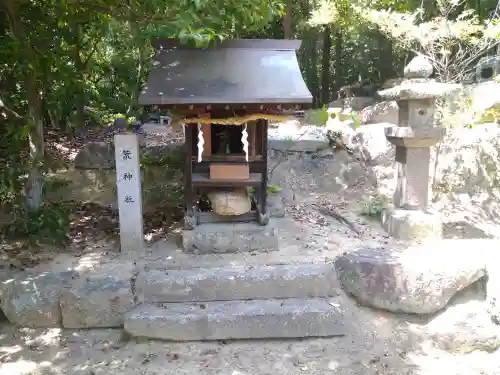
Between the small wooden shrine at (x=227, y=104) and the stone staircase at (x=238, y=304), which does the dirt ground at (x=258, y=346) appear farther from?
the small wooden shrine at (x=227, y=104)

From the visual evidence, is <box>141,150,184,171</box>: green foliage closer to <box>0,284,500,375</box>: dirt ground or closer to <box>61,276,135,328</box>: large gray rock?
<box>61,276,135,328</box>: large gray rock

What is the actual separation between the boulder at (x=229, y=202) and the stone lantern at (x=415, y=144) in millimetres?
2476

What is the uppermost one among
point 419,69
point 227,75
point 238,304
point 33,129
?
point 419,69

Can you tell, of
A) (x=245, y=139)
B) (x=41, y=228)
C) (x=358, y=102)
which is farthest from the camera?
(x=358, y=102)

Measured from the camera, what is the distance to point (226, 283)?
518cm

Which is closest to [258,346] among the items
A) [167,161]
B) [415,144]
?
[415,144]

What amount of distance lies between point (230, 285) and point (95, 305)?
1.66 m

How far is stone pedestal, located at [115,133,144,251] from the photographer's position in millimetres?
5758

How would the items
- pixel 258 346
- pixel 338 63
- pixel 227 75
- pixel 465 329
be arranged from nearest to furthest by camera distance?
pixel 258 346
pixel 465 329
pixel 227 75
pixel 338 63

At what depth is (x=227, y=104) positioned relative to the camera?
5.30 metres

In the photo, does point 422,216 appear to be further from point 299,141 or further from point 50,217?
point 50,217

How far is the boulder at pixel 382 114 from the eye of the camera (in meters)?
10.8

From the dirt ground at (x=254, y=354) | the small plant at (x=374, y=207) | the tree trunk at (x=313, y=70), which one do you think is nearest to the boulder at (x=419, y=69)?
the small plant at (x=374, y=207)

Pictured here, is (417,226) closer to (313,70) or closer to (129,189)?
(129,189)
